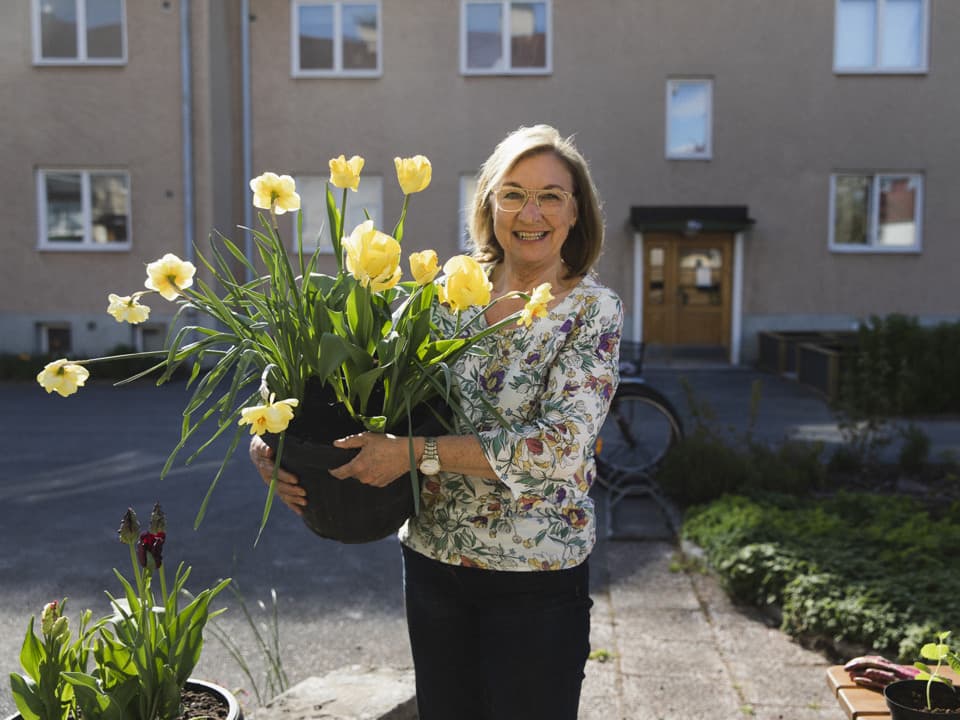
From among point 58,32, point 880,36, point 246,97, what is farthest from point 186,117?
point 880,36

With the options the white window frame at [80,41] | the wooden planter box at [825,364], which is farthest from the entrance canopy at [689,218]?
the white window frame at [80,41]

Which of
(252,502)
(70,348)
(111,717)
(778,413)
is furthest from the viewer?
(70,348)

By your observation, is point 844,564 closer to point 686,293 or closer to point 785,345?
point 785,345

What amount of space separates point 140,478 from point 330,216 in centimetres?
583

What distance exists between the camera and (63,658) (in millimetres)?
1982

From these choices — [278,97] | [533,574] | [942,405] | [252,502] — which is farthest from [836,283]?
[533,574]

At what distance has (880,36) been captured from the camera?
16359mm

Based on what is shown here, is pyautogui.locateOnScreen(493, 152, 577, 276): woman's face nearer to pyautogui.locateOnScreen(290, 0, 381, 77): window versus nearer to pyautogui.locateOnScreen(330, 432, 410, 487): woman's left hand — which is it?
pyautogui.locateOnScreen(330, 432, 410, 487): woman's left hand

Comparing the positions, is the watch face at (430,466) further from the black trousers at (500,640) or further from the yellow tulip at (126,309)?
the yellow tulip at (126,309)

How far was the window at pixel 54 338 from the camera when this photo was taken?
54.0 ft

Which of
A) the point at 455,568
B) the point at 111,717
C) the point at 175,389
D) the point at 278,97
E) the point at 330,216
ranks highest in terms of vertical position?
the point at 278,97

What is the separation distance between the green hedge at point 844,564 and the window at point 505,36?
1279 cm

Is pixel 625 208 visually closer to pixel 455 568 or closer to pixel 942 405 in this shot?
pixel 942 405

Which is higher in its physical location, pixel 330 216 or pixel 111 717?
pixel 330 216
